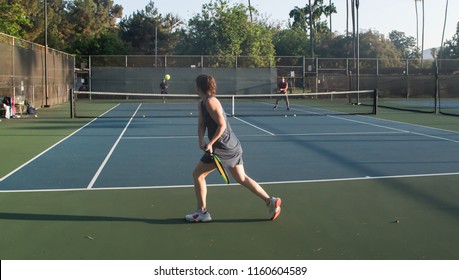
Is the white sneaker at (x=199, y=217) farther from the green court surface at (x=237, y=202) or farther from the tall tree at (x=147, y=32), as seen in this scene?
the tall tree at (x=147, y=32)

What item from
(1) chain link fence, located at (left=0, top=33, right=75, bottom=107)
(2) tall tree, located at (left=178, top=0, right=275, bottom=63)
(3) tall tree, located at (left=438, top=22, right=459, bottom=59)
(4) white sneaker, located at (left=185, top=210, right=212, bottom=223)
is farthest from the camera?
(3) tall tree, located at (left=438, top=22, right=459, bottom=59)

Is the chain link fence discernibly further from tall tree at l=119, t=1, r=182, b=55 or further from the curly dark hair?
tall tree at l=119, t=1, r=182, b=55

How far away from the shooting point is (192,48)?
57.0 meters

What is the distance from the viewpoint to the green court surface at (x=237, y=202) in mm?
5203

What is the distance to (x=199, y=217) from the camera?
609 centimetres

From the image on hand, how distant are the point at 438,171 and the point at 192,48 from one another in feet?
161

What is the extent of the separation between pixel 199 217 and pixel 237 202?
43.2 inches

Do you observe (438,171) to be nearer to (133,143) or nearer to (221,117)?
(221,117)

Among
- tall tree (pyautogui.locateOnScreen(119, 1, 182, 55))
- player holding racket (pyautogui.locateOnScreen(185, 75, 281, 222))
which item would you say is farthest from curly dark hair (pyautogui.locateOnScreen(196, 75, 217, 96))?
tall tree (pyautogui.locateOnScreen(119, 1, 182, 55))

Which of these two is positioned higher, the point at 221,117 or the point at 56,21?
the point at 56,21

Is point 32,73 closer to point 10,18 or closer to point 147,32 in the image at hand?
point 10,18

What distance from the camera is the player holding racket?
19.2 feet

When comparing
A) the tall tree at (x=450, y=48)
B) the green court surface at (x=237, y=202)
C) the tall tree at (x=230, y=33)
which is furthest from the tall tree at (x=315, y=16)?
the green court surface at (x=237, y=202)
